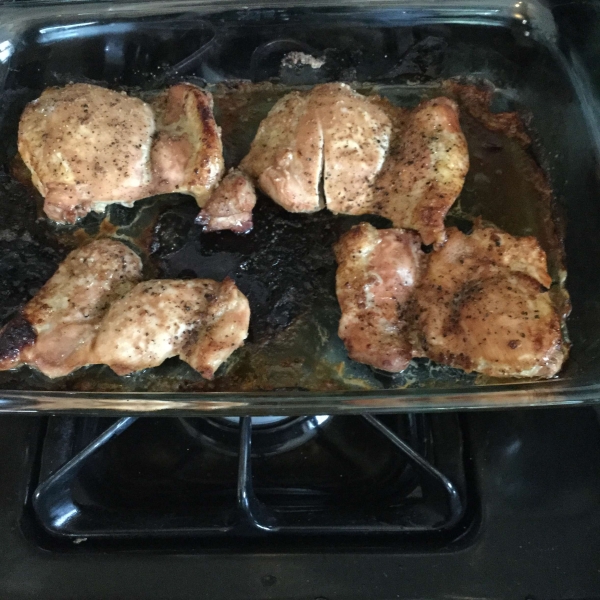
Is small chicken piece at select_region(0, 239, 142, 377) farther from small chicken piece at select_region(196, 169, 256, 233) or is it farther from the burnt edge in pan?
small chicken piece at select_region(196, 169, 256, 233)

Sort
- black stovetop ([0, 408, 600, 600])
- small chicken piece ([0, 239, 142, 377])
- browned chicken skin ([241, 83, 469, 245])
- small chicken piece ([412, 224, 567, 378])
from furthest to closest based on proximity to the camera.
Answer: browned chicken skin ([241, 83, 469, 245])
small chicken piece ([0, 239, 142, 377])
small chicken piece ([412, 224, 567, 378])
black stovetop ([0, 408, 600, 600])

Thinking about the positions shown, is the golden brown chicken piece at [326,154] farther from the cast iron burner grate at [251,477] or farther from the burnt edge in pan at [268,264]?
the cast iron burner grate at [251,477]

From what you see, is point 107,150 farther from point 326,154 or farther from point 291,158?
point 326,154

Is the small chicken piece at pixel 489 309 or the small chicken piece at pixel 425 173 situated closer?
the small chicken piece at pixel 489 309

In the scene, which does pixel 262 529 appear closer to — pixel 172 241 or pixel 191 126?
pixel 172 241

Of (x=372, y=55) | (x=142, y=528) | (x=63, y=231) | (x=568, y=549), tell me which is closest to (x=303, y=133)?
(x=372, y=55)

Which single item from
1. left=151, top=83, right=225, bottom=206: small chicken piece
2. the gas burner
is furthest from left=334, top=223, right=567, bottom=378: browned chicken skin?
left=151, top=83, right=225, bottom=206: small chicken piece

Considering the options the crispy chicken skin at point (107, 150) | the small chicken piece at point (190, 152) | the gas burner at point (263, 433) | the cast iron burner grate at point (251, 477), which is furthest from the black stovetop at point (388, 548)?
the small chicken piece at point (190, 152)

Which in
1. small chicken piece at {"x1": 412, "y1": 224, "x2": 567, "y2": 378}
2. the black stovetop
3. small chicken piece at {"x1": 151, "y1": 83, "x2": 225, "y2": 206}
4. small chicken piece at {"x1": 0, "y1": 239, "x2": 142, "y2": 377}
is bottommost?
the black stovetop
